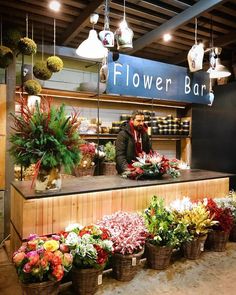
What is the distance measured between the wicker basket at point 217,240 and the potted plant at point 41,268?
1421 millimetres

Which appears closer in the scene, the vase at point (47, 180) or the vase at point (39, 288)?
the vase at point (39, 288)

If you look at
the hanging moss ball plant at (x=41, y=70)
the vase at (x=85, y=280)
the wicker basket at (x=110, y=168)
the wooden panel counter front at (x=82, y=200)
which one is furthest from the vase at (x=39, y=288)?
the wicker basket at (x=110, y=168)

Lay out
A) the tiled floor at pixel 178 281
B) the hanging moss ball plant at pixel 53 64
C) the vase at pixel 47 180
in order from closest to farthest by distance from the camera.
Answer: the tiled floor at pixel 178 281, the vase at pixel 47 180, the hanging moss ball plant at pixel 53 64

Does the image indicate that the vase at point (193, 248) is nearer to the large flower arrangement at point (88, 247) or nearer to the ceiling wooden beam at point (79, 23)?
the large flower arrangement at point (88, 247)

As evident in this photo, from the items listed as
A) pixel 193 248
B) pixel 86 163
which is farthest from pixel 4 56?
pixel 193 248

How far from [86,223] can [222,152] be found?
13.1 feet

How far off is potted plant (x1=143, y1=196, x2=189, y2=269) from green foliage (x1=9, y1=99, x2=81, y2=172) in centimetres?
79

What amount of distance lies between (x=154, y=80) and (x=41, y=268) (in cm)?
191

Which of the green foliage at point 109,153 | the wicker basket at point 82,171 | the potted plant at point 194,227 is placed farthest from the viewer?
the green foliage at point 109,153

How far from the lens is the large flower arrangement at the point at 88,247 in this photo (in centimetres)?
170

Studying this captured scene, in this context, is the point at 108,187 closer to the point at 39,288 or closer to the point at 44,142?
the point at 44,142

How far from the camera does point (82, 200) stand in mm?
2158

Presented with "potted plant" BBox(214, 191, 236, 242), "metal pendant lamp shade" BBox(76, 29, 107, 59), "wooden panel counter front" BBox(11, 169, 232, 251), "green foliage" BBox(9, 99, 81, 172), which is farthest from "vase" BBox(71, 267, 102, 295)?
"metal pendant lamp shade" BBox(76, 29, 107, 59)

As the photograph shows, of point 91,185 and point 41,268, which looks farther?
point 91,185
